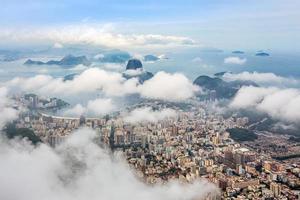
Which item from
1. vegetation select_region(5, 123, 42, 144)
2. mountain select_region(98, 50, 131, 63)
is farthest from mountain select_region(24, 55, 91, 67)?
vegetation select_region(5, 123, 42, 144)

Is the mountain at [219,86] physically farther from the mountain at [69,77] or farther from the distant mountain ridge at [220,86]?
the mountain at [69,77]

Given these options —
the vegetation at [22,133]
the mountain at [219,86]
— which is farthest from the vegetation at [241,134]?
the mountain at [219,86]

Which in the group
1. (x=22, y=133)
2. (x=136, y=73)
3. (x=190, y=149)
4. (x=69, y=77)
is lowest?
(x=190, y=149)

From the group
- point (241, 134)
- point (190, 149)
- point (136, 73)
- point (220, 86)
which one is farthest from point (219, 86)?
point (190, 149)

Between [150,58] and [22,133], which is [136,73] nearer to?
[150,58]

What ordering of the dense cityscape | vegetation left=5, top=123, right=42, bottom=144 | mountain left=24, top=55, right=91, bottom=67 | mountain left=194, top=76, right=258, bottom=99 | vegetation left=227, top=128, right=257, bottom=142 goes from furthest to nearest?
1. mountain left=24, top=55, right=91, bottom=67
2. mountain left=194, top=76, right=258, bottom=99
3. vegetation left=227, top=128, right=257, bottom=142
4. vegetation left=5, top=123, right=42, bottom=144
5. the dense cityscape

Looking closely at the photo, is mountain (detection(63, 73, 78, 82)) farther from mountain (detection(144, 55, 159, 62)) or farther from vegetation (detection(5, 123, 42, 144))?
mountain (detection(144, 55, 159, 62))

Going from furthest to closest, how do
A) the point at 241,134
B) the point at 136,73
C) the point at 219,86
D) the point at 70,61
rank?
the point at 70,61
the point at 136,73
the point at 219,86
the point at 241,134
